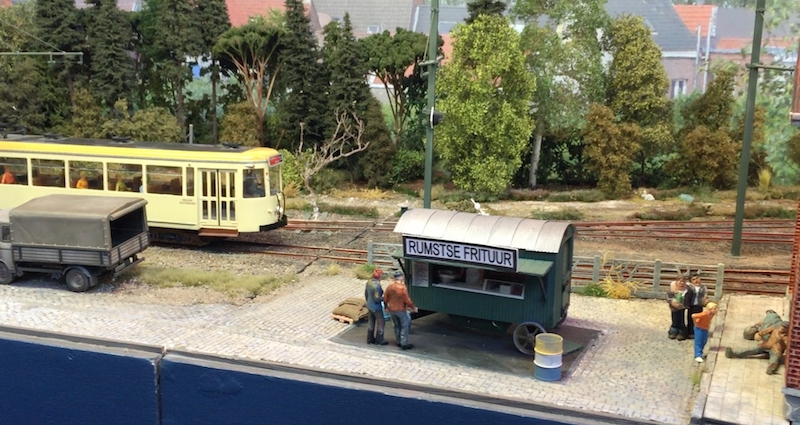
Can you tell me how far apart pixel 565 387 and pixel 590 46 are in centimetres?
2204

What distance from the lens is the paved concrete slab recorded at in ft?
33.2

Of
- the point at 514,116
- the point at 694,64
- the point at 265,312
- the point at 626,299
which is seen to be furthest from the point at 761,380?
the point at 694,64

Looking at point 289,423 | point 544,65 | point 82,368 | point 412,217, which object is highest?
point 544,65

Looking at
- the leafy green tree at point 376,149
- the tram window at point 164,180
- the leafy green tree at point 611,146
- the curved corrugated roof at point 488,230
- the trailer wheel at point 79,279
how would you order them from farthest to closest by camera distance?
the leafy green tree at point 376,149 → the leafy green tree at point 611,146 → the tram window at point 164,180 → the trailer wheel at point 79,279 → the curved corrugated roof at point 488,230

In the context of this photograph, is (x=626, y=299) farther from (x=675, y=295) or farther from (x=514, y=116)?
(x=514, y=116)

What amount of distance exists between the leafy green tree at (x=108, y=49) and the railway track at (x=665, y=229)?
13022mm

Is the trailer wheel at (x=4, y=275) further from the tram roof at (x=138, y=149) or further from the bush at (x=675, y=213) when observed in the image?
the bush at (x=675, y=213)

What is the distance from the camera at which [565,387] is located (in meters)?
11.9

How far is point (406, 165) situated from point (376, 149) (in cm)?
227

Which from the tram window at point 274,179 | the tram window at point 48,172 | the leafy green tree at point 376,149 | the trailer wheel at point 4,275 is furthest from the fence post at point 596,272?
the tram window at point 48,172

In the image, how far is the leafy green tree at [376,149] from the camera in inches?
1219

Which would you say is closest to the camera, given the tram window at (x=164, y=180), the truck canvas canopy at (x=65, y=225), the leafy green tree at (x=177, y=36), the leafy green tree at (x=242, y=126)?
the truck canvas canopy at (x=65, y=225)

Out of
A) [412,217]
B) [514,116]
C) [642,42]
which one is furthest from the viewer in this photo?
[642,42]

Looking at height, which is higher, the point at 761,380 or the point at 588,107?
the point at 588,107
